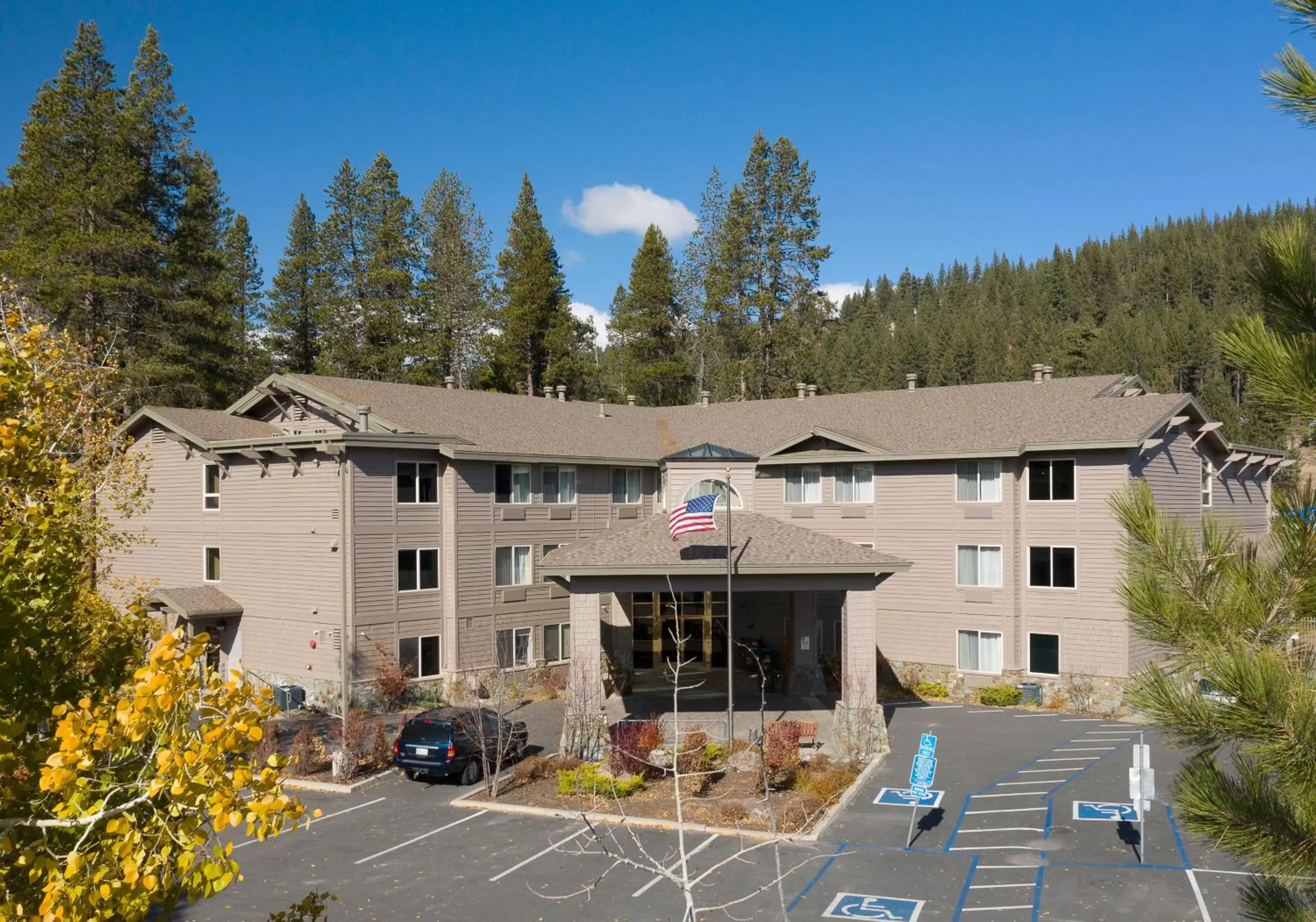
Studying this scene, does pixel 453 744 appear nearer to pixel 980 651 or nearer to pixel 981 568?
pixel 980 651

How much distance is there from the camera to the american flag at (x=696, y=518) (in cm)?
2352

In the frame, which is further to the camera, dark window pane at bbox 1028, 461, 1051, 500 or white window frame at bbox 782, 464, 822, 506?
white window frame at bbox 782, 464, 822, 506

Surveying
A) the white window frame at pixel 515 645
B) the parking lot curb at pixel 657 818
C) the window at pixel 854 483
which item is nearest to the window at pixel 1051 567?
the window at pixel 854 483

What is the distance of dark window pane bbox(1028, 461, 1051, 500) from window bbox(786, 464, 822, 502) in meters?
7.41

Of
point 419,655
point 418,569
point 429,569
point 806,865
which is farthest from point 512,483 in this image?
point 806,865

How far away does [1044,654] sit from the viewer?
1250 inches

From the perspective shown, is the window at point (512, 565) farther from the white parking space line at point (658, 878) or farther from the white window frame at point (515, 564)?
the white parking space line at point (658, 878)

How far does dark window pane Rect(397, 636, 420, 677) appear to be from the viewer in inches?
1223

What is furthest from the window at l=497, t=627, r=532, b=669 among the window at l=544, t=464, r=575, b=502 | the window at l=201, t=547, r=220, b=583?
the window at l=201, t=547, r=220, b=583

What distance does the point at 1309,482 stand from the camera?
657 cm

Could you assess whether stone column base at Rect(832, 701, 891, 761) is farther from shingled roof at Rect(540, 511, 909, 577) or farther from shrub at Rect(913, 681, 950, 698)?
shrub at Rect(913, 681, 950, 698)

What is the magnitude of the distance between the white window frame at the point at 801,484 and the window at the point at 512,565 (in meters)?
9.85

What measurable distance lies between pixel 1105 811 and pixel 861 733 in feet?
21.6

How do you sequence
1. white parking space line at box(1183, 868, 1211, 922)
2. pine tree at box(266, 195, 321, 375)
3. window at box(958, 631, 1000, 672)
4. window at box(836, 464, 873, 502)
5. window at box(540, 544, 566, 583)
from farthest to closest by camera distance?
pine tree at box(266, 195, 321, 375) → window at box(836, 464, 873, 502) → window at box(540, 544, 566, 583) → window at box(958, 631, 1000, 672) → white parking space line at box(1183, 868, 1211, 922)
